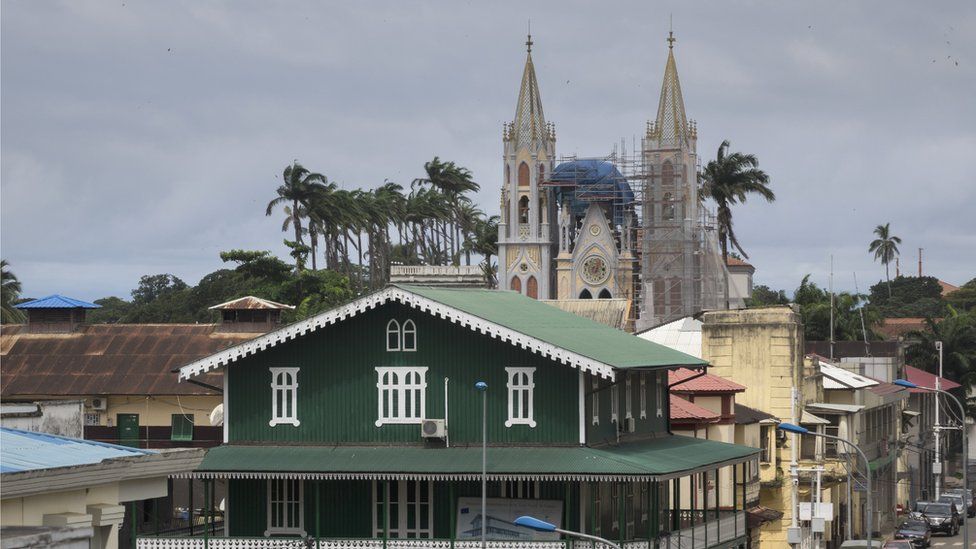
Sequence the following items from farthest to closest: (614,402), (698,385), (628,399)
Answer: (698,385)
(628,399)
(614,402)

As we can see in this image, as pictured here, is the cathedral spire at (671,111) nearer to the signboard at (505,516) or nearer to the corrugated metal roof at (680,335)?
the corrugated metal roof at (680,335)

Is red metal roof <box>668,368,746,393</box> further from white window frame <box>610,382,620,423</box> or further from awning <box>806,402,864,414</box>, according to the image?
awning <box>806,402,864,414</box>

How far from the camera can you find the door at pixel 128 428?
65.7 metres

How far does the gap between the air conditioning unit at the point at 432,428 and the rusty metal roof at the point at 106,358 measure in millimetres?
27123

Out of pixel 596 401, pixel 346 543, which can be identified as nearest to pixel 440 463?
pixel 346 543

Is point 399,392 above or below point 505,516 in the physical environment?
above

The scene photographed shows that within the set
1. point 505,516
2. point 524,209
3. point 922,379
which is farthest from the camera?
point 524,209

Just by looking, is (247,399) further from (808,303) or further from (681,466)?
(808,303)

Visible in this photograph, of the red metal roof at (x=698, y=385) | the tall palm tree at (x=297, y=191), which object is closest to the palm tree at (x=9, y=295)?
the tall palm tree at (x=297, y=191)

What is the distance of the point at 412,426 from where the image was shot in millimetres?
41281

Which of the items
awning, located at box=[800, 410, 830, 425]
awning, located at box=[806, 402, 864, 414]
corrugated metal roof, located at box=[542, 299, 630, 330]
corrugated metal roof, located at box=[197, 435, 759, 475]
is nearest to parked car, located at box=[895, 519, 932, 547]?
awning, located at box=[806, 402, 864, 414]

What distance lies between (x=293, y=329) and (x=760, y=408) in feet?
102

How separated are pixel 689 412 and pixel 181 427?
869 inches

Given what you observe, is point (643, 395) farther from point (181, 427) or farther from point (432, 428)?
point (181, 427)
